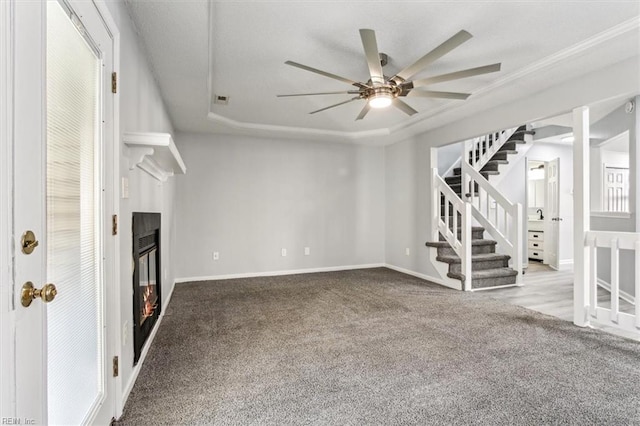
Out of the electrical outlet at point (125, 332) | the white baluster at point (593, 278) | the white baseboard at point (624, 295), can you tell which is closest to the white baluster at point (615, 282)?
the white baluster at point (593, 278)

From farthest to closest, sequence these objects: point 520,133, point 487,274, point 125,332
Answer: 1. point 520,133
2. point 487,274
3. point 125,332

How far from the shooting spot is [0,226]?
763 mm

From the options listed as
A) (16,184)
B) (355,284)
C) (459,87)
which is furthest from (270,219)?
(16,184)

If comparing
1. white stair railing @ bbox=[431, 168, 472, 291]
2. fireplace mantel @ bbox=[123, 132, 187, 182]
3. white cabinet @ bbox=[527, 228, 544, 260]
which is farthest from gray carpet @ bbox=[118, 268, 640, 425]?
white cabinet @ bbox=[527, 228, 544, 260]

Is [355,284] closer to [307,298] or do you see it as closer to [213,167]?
[307,298]

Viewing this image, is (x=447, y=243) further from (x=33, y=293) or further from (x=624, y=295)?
(x=33, y=293)

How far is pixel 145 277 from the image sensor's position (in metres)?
2.58

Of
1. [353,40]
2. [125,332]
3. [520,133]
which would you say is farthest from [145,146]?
[520,133]

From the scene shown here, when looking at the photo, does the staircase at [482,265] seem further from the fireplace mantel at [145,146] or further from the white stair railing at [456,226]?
the fireplace mantel at [145,146]

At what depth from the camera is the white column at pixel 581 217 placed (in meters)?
3.00

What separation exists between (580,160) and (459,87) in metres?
1.35

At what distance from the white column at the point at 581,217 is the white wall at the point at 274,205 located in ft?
11.1

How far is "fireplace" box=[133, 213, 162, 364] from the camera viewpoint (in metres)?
2.10

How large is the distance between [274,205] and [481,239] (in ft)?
11.3
